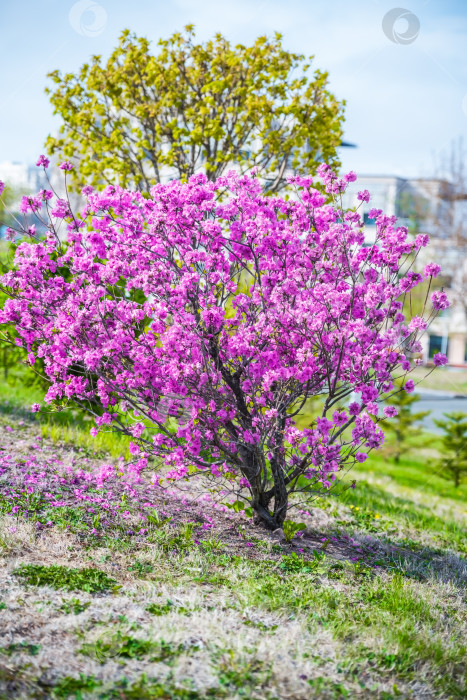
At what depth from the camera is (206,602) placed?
3861 mm

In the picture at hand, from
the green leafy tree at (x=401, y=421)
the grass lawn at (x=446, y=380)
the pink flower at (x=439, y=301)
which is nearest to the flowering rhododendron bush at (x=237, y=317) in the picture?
the pink flower at (x=439, y=301)

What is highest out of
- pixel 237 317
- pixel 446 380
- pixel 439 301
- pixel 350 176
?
pixel 350 176

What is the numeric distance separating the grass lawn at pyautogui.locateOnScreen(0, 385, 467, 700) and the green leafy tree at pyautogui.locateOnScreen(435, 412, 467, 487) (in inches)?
239

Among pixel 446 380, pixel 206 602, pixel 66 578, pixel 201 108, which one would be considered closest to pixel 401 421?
pixel 201 108

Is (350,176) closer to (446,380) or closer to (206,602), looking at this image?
(206,602)

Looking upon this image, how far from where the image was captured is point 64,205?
5207mm

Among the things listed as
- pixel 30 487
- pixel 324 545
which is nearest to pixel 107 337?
pixel 30 487

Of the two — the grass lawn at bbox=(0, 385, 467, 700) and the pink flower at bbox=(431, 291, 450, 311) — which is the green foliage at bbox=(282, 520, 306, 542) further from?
the pink flower at bbox=(431, 291, 450, 311)

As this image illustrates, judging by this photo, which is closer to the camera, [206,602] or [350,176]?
[206,602]

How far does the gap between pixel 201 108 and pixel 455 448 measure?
7.91 m

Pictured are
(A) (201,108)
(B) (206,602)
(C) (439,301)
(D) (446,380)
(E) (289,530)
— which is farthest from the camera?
(D) (446,380)

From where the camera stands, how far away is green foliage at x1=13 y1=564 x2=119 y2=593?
3895mm

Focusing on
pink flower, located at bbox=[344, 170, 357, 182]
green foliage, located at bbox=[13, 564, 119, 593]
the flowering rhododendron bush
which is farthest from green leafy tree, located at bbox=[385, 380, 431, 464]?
green foliage, located at bbox=[13, 564, 119, 593]

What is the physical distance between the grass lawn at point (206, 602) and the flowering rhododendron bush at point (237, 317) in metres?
0.68
